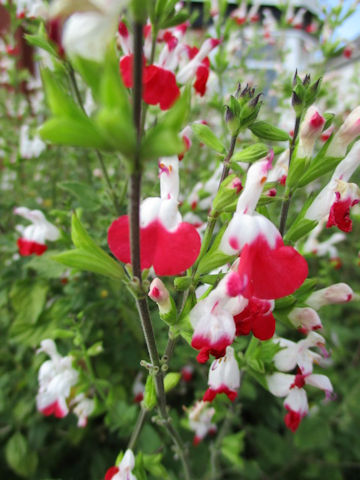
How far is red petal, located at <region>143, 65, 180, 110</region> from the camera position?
1.86 feet

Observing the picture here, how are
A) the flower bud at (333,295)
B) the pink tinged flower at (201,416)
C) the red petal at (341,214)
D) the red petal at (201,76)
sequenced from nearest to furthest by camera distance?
1. the red petal at (341,214)
2. the flower bud at (333,295)
3. the red petal at (201,76)
4. the pink tinged flower at (201,416)

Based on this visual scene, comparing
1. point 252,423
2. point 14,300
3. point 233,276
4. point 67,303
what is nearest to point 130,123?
point 233,276

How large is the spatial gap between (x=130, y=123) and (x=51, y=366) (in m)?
0.77

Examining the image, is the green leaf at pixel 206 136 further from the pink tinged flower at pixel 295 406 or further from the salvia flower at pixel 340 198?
the pink tinged flower at pixel 295 406

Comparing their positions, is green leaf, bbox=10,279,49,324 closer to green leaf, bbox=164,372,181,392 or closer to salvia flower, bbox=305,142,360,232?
green leaf, bbox=164,372,181,392

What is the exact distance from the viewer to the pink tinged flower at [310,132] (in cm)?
53

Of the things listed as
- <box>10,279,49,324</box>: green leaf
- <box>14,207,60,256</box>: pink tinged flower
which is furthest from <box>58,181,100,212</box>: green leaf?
<box>10,279,49,324</box>: green leaf

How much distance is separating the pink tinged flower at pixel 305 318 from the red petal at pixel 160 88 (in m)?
0.39

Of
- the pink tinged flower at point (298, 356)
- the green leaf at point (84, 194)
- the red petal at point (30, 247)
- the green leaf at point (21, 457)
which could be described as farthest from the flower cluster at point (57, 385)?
the green leaf at point (21, 457)

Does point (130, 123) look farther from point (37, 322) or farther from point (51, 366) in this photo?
point (37, 322)

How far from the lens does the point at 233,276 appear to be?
43 cm

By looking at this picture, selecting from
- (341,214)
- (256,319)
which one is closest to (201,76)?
(341,214)

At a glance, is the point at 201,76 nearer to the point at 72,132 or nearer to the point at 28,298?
the point at 72,132

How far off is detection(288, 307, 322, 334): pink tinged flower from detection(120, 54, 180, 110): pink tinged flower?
0.39m
